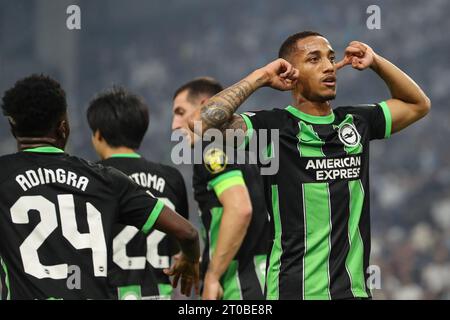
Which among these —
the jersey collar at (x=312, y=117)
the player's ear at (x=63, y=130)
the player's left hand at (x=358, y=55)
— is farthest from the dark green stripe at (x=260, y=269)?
the player's ear at (x=63, y=130)

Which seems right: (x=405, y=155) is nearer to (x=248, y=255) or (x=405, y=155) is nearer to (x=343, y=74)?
(x=343, y=74)

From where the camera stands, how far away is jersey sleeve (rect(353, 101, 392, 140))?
4.39m

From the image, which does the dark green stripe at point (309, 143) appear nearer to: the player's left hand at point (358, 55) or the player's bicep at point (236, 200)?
the player's left hand at point (358, 55)

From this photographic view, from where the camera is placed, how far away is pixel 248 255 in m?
5.11

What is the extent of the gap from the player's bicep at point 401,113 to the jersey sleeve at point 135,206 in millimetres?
1387

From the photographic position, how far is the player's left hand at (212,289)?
4758 millimetres

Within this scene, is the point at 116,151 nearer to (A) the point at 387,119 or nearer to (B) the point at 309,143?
(B) the point at 309,143

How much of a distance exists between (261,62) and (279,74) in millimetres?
12652

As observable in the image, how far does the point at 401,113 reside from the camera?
448 cm

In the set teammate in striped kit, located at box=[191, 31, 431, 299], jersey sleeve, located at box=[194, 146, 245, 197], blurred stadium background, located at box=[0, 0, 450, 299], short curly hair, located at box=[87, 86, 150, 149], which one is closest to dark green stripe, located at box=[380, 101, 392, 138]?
teammate in striped kit, located at box=[191, 31, 431, 299]

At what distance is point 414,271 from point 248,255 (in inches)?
248

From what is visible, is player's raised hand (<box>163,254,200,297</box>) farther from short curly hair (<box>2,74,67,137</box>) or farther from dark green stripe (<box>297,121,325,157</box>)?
short curly hair (<box>2,74,67,137</box>)

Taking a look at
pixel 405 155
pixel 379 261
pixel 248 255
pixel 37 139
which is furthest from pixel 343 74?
pixel 37 139

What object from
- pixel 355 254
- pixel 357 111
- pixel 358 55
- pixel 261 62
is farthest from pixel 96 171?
pixel 261 62
